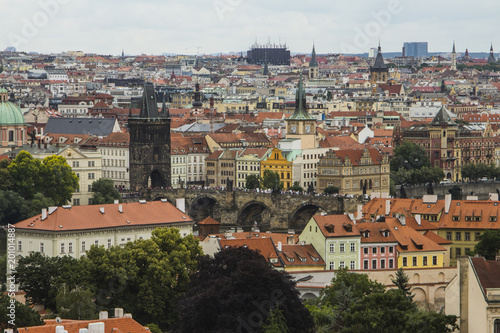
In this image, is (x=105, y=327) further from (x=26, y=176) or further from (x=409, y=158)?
(x=409, y=158)

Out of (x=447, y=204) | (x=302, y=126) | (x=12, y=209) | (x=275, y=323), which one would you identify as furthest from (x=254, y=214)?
(x=275, y=323)

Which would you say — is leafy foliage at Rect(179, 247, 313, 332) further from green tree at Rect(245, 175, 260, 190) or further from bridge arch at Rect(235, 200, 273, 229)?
green tree at Rect(245, 175, 260, 190)

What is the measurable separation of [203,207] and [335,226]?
53502 mm

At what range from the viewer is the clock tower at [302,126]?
432 feet

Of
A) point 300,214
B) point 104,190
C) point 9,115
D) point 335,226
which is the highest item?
point 9,115

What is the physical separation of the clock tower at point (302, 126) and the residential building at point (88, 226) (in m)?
55.8

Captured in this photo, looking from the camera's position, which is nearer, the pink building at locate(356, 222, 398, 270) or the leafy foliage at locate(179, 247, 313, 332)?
the leafy foliage at locate(179, 247, 313, 332)

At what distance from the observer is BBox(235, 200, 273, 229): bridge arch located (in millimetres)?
114350

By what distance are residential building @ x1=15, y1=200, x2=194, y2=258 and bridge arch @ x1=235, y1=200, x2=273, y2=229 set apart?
38065 mm

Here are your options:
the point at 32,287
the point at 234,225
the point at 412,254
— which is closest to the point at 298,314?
the point at 32,287

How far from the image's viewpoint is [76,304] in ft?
167

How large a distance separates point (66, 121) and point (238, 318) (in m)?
102

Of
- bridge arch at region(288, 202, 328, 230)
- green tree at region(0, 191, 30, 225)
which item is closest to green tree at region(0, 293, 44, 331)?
green tree at region(0, 191, 30, 225)

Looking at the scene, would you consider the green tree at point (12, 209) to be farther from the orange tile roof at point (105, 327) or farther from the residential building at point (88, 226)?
the orange tile roof at point (105, 327)
